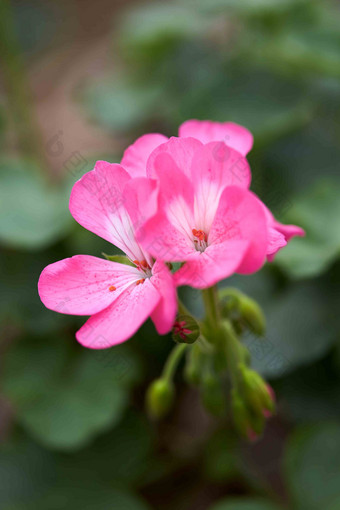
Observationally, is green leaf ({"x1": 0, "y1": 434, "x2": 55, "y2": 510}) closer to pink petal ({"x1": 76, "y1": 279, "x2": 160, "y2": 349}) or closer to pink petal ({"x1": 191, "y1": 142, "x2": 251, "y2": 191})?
pink petal ({"x1": 76, "y1": 279, "x2": 160, "y2": 349})

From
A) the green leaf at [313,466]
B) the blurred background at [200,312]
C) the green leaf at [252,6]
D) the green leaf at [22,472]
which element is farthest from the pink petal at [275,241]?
the green leaf at [252,6]

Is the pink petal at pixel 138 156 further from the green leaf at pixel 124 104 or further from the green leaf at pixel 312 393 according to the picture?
the green leaf at pixel 124 104

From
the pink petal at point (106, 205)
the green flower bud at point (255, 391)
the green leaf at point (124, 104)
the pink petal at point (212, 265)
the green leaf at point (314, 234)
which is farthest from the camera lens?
the green leaf at point (124, 104)

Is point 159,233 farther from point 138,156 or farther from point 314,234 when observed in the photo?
point 314,234

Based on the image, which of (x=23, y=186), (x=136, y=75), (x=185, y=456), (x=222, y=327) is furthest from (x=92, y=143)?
(x=222, y=327)

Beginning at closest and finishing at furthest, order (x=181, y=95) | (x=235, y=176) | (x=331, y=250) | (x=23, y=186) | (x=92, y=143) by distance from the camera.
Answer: (x=235, y=176) < (x=331, y=250) < (x=23, y=186) < (x=181, y=95) < (x=92, y=143)

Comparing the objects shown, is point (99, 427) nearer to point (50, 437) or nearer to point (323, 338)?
point (50, 437)
